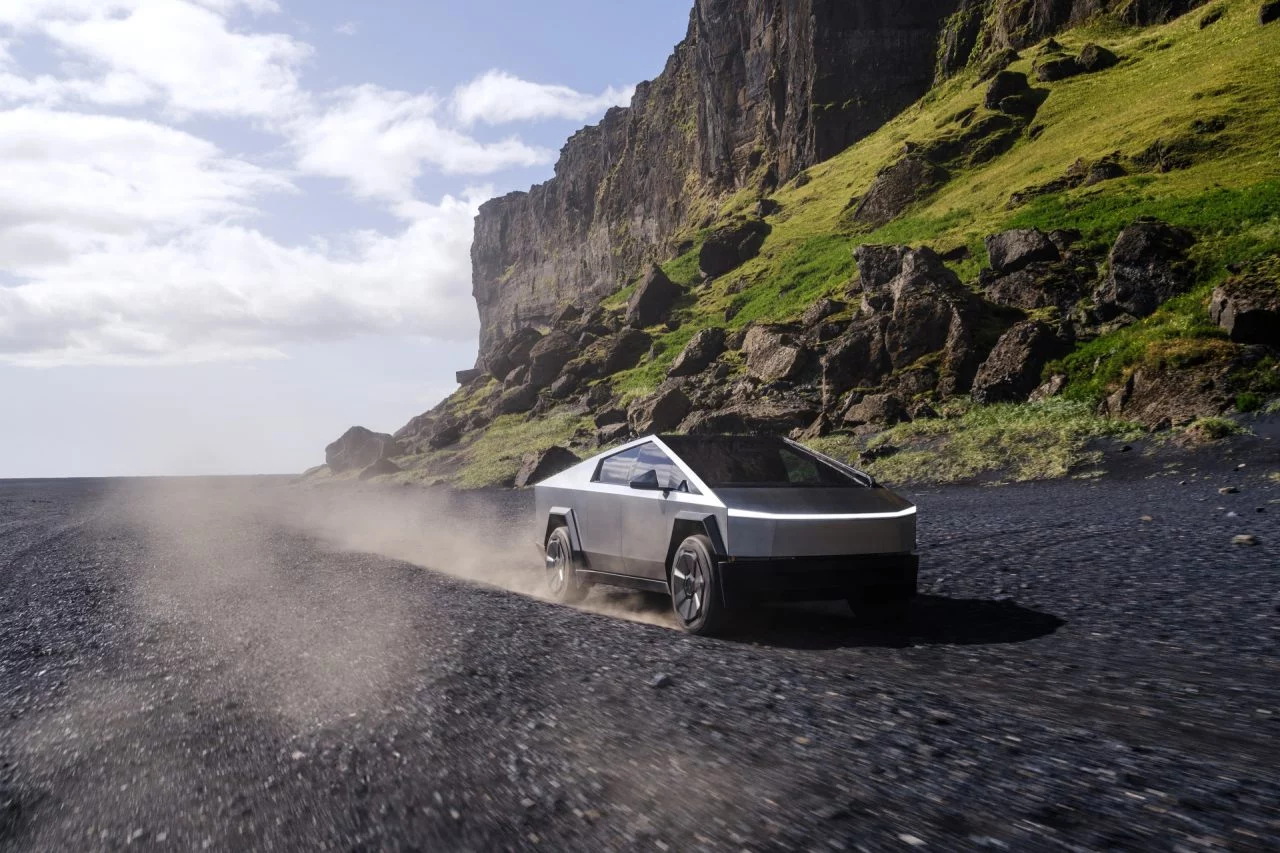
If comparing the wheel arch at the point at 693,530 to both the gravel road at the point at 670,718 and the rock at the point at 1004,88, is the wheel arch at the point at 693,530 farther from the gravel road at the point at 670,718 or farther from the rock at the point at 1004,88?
the rock at the point at 1004,88

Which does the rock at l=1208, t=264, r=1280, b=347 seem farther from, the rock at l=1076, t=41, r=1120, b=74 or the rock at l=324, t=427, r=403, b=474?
the rock at l=324, t=427, r=403, b=474

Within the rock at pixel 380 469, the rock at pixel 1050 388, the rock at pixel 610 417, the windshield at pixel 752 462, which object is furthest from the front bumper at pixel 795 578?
the rock at pixel 380 469

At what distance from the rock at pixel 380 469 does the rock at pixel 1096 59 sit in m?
52.4

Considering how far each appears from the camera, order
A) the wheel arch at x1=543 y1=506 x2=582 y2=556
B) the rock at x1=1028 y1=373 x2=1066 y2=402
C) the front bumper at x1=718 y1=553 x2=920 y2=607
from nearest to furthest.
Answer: the front bumper at x1=718 y1=553 x2=920 y2=607 < the wheel arch at x1=543 y1=506 x2=582 y2=556 < the rock at x1=1028 y1=373 x2=1066 y2=402

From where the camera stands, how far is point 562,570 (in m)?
8.68

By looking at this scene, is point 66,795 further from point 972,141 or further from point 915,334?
point 972,141

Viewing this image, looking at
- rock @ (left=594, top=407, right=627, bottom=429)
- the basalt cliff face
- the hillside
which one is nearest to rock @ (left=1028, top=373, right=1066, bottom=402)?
the hillside

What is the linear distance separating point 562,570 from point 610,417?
105 ft

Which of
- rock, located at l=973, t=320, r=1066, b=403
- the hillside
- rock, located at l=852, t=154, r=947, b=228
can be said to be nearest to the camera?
the hillside

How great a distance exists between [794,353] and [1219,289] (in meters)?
14.7

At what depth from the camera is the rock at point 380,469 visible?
56750 mm

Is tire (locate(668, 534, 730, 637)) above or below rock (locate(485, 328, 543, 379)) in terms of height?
below

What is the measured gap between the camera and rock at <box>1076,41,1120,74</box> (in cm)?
5228

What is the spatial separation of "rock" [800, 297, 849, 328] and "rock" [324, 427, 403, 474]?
3986cm
